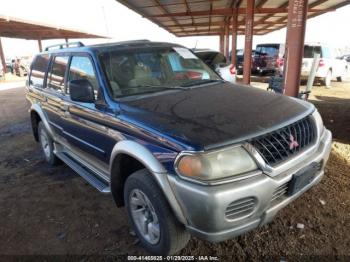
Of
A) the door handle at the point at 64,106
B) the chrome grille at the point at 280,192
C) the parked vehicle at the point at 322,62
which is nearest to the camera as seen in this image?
the chrome grille at the point at 280,192

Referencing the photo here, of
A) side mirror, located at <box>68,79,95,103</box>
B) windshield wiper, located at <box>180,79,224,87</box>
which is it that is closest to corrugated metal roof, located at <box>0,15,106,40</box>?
side mirror, located at <box>68,79,95,103</box>

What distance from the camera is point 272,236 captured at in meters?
3.03

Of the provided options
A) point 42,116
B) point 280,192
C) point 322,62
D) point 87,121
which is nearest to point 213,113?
point 280,192

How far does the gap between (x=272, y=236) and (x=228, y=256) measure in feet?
1.69

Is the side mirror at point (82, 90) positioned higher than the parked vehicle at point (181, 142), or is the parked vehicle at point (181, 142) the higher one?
the side mirror at point (82, 90)

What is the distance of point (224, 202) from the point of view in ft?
7.03

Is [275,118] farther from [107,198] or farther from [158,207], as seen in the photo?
[107,198]

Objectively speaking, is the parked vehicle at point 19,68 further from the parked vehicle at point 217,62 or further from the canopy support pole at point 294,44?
the canopy support pole at point 294,44

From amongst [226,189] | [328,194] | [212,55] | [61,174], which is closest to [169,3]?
[212,55]

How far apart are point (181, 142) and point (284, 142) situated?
2.80ft

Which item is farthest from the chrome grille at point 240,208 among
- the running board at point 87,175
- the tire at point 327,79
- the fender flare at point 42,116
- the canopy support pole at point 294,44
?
the tire at point 327,79

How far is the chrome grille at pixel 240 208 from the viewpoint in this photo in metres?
2.20

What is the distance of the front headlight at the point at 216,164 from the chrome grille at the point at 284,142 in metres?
0.14

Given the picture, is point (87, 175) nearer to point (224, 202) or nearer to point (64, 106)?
point (64, 106)
